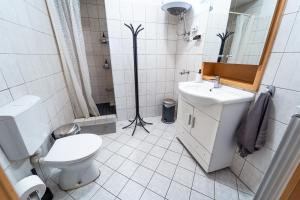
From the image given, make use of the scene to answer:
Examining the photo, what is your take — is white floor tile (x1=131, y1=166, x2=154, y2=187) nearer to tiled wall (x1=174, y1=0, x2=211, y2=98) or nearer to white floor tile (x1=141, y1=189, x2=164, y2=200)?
white floor tile (x1=141, y1=189, x2=164, y2=200)

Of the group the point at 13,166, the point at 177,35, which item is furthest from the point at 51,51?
the point at 177,35

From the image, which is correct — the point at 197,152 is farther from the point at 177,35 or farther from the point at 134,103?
the point at 177,35

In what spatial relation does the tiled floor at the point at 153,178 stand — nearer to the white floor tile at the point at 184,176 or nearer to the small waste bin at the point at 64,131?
the white floor tile at the point at 184,176

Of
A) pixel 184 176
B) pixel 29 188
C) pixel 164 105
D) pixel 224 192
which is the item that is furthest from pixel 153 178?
pixel 164 105

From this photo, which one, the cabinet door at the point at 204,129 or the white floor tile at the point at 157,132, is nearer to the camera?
the cabinet door at the point at 204,129

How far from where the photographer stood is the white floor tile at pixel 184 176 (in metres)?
1.26

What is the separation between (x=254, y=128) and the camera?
100 centimetres

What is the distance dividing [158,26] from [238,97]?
5.25ft

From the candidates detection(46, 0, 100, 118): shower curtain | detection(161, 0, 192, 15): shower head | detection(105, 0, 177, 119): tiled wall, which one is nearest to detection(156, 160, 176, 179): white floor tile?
detection(105, 0, 177, 119): tiled wall

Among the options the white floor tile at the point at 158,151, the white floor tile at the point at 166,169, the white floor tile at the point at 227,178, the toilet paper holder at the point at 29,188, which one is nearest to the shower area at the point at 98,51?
the white floor tile at the point at 158,151

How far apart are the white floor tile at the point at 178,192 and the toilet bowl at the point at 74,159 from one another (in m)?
0.74

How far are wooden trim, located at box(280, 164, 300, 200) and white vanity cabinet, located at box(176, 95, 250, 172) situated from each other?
70 centimetres

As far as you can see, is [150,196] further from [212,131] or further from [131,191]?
[212,131]

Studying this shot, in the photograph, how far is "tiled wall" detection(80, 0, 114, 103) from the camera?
7.83 feet
